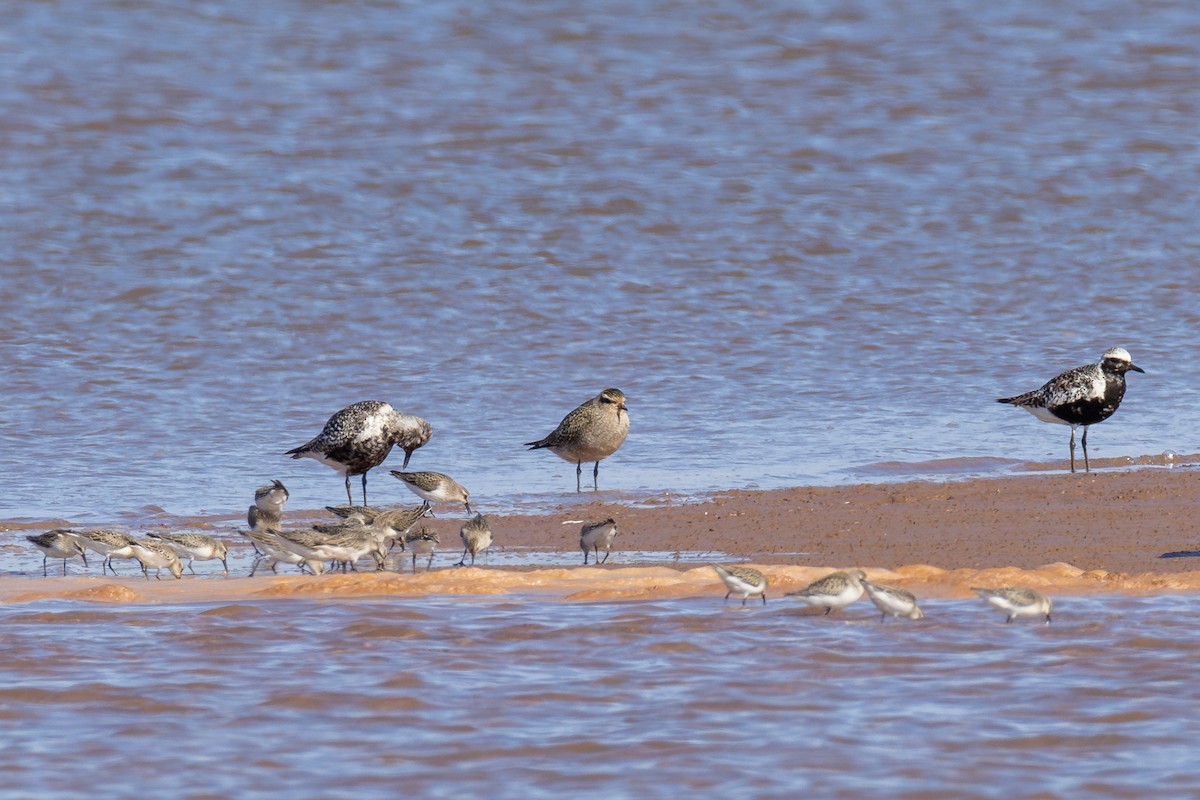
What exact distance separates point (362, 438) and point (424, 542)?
3016mm

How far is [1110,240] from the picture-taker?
803 inches

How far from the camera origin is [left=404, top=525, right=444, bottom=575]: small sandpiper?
1057cm

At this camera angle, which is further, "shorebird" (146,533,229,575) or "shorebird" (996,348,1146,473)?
"shorebird" (996,348,1146,473)

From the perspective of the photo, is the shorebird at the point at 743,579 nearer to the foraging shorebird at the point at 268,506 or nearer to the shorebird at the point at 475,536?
the shorebird at the point at 475,536

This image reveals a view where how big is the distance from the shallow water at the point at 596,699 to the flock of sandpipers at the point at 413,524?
20 cm

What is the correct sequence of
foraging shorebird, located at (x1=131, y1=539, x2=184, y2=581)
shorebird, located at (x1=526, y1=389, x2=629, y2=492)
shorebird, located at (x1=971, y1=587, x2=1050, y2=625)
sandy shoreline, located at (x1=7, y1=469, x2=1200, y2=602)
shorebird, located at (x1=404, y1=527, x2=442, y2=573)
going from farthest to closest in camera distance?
shorebird, located at (x1=526, y1=389, x2=629, y2=492), shorebird, located at (x1=404, y1=527, x2=442, y2=573), foraging shorebird, located at (x1=131, y1=539, x2=184, y2=581), sandy shoreline, located at (x1=7, y1=469, x2=1200, y2=602), shorebird, located at (x1=971, y1=587, x2=1050, y2=625)

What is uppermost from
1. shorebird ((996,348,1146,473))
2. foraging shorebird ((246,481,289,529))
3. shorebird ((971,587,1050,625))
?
shorebird ((996,348,1146,473))

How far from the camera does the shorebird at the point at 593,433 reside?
13.2 metres

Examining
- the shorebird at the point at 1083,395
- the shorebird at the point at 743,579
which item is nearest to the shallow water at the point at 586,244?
the shorebird at the point at 1083,395

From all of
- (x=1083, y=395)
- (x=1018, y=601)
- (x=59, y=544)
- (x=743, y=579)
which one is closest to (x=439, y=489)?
(x=59, y=544)

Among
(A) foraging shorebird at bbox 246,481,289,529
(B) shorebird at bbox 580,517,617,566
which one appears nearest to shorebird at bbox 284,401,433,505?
(A) foraging shorebird at bbox 246,481,289,529

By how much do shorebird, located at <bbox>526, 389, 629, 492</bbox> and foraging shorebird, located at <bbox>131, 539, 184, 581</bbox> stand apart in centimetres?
372

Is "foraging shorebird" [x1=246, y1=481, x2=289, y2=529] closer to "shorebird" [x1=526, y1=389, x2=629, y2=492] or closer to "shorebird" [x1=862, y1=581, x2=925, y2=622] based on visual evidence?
"shorebird" [x1=526, y1=389, x2=629, y2=492]

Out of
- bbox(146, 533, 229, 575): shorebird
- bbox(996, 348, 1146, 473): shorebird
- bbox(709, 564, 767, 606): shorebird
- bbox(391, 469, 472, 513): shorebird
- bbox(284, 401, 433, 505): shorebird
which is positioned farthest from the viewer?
bbox(996, 348, 1146, 473): shorebird
